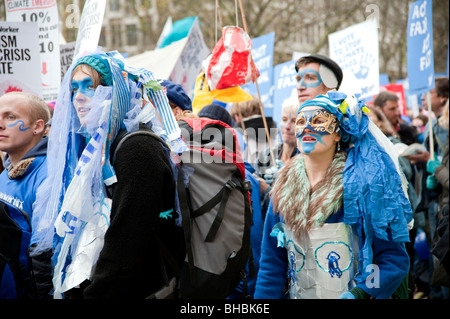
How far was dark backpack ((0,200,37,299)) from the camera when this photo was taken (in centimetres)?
288

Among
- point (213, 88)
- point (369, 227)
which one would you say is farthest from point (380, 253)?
point (213, 88)

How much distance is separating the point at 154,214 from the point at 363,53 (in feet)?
14.8

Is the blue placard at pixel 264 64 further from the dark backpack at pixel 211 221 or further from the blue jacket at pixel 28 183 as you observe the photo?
the dark backpack at pixel 211 221

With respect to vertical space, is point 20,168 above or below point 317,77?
below

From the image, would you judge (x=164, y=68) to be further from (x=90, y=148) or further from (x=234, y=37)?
(x=90, y=148)

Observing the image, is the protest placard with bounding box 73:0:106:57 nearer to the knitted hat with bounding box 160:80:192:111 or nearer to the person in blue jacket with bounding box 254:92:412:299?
Answer: the knitted hat with bounding box 160:80:192:111

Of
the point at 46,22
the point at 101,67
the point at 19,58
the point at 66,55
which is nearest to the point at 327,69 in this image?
the point at 101,67

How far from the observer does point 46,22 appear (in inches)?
204

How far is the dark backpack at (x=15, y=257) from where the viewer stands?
2.88 metres

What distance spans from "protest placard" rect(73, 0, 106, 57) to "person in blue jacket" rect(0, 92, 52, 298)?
0.89 meters

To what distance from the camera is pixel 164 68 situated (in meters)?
7.09

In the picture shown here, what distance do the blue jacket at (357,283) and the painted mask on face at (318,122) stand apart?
474 millimetres

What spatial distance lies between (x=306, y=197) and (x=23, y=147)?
1.79 meters

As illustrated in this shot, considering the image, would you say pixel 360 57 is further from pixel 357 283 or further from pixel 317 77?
pixel 357 283
